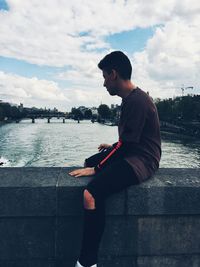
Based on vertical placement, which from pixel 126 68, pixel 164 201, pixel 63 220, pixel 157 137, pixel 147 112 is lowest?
pixel 63 220

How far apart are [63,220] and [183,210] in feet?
3.46

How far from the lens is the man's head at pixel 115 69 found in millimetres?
2955

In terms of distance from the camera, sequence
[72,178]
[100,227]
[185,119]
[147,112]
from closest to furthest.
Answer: [100,227] → [147,112] → [72,178] → [185,119]

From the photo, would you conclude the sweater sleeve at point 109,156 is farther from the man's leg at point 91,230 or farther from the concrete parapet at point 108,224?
the man's leg at point 91,230

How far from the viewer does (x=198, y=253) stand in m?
3.07

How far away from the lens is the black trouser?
8.63 ft

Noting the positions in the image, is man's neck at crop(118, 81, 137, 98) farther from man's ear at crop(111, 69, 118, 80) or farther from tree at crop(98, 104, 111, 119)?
tree at crop(98, 104, 111, 119)

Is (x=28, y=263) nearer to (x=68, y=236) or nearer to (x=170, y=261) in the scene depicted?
(x=68, y=236)

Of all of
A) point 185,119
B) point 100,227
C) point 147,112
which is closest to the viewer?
point 100,227

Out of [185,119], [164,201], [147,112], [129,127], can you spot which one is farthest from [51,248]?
[185,119]

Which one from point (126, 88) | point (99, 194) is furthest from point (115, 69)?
point (99, 194)

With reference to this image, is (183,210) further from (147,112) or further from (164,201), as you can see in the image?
(147,112)

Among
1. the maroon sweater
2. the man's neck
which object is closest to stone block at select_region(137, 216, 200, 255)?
the maroon sweater

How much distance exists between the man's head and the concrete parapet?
0.89 meters
